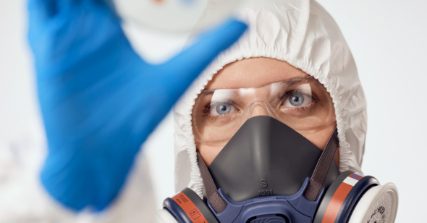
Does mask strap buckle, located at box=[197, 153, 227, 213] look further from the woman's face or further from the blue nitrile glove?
the blue nitrile glove

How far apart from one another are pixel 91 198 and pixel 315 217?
83 centimetres

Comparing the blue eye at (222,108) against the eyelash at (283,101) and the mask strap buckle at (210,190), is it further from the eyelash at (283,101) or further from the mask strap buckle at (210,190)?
the mask strap buckle at (210,190)

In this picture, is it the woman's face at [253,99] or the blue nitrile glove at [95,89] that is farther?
the woman's face at [253,99]

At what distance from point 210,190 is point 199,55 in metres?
0.83

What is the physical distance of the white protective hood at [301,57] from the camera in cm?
156

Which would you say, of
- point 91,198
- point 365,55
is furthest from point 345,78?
point 91,198

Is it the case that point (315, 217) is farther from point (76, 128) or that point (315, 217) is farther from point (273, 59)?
point (76, 128)

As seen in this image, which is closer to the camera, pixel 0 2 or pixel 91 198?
pixel 91 198

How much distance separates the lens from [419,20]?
7.28 ft

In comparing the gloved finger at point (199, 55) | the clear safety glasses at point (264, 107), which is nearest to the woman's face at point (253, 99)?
the clear safety glasses at point (264, 107)

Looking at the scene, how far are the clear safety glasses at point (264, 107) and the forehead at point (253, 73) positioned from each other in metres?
0.01

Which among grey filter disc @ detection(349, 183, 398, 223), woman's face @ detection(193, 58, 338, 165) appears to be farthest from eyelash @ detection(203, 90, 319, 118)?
grey filter disc @ detection(349, 183, 398, 223)

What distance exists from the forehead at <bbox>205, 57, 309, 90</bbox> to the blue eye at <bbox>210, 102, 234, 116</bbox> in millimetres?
44

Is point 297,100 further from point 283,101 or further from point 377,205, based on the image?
point 377,205
